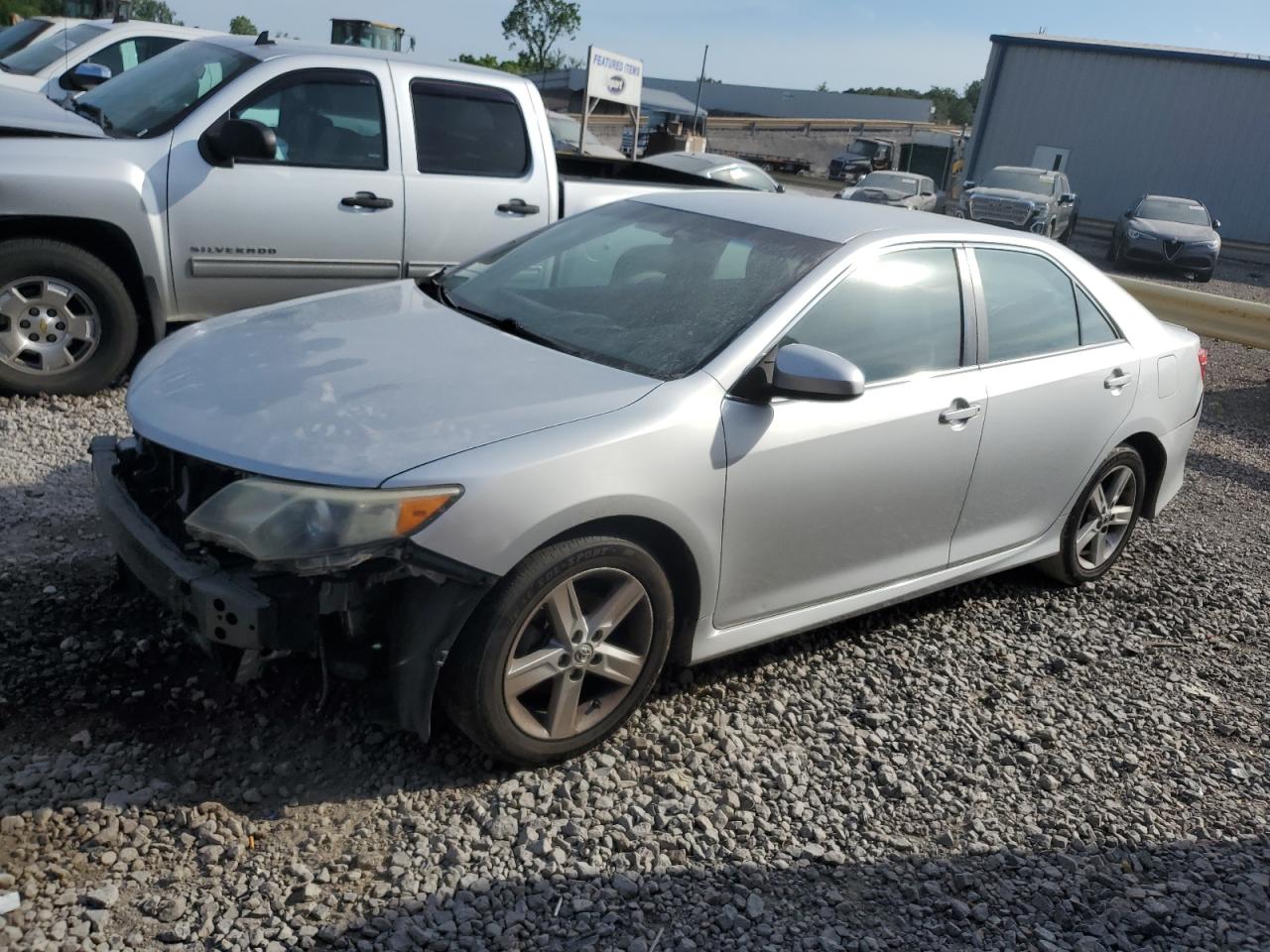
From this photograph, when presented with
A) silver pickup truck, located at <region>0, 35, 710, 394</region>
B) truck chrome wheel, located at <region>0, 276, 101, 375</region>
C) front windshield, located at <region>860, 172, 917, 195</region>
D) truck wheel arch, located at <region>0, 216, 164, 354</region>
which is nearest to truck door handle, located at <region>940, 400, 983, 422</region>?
silver pickup truck, located at <region>0, 35, 710, 394</region>

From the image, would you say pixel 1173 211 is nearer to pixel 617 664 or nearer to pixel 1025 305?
pixel 1025 305

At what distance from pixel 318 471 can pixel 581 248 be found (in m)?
1.84

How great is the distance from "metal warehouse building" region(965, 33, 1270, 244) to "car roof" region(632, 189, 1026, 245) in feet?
108

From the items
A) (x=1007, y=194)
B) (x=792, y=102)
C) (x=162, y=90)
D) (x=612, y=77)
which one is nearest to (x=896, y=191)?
(x=1007, y=194)

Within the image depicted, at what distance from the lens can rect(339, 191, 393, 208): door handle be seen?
623 cm

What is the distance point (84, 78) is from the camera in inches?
301

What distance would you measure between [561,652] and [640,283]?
4.75 ft

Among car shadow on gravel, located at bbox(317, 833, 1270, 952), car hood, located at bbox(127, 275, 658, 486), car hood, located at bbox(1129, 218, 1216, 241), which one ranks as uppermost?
car hood, located at bbox(127, 275, 658, 486)

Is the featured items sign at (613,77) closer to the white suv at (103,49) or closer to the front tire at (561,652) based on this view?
the white suv at (103,49)

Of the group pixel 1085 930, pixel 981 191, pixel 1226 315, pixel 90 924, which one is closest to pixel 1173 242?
pixel 981 191

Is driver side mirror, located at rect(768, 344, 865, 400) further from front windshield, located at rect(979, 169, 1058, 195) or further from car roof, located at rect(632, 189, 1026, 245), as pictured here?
front windshield, located at rect(979, 169, 1058, 195)

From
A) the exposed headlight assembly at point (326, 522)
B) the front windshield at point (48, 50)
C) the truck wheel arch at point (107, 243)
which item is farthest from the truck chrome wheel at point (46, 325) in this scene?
the front windshield at point (48, 50)

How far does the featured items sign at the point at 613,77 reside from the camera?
18547 mm

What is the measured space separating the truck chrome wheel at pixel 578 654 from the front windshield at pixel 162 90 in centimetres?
414
